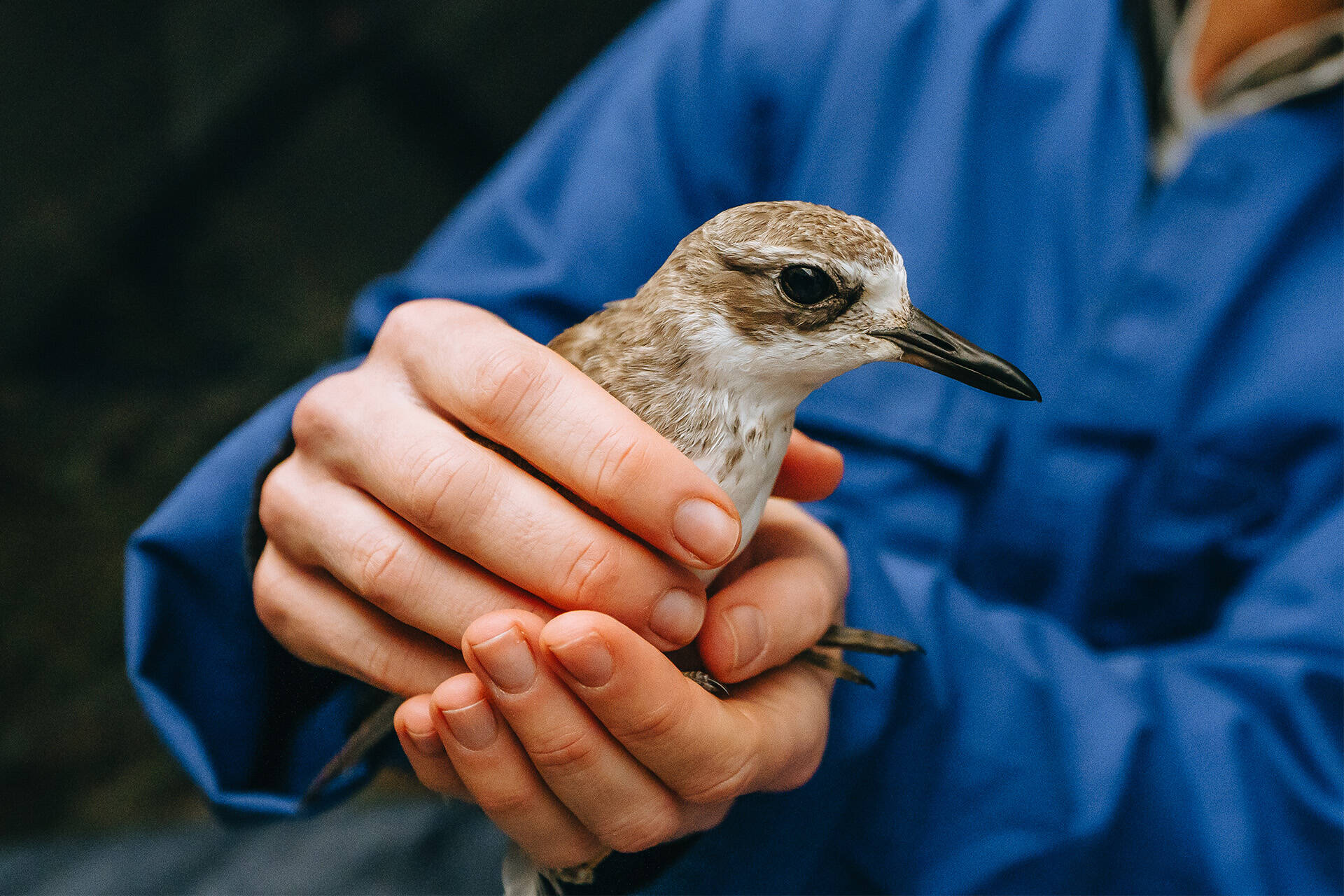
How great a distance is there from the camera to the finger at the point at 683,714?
0.54 meters

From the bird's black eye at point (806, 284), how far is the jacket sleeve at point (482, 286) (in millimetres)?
537

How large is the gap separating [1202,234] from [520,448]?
885mm

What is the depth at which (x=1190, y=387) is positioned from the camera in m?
1.11

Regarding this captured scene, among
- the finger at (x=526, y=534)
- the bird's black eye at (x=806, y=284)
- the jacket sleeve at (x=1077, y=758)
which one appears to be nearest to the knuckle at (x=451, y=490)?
the finger at (x=526, y=534)

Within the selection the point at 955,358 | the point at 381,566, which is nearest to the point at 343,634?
the point at 381,566

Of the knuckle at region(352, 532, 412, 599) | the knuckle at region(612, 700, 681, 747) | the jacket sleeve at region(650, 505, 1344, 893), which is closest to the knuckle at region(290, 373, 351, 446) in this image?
the knuckle at region(352, 532, 412, 599)

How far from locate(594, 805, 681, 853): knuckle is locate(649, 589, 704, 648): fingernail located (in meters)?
0.13

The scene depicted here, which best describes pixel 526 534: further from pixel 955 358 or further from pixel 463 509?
pixel 955 358

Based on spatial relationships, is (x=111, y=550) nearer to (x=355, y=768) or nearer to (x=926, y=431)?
(x=355, y=768)

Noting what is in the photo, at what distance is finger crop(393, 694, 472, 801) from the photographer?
592 mm

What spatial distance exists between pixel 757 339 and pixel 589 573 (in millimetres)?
207

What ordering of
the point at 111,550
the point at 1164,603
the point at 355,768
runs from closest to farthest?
the point at 355,768
the point at 1164,603
the point at 111,550

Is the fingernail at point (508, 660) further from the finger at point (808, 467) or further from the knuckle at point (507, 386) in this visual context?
the finger at point (808, 467)

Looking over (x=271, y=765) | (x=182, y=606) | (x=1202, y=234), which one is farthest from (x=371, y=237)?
(x=1202, y=234)
